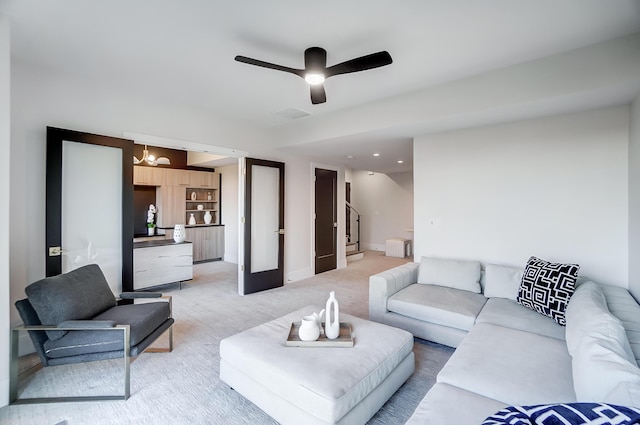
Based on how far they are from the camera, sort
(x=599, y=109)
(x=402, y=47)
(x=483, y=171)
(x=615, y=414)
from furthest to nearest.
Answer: (x=483, y=171)
(x=599, y=109)
(x=402, y=47)
(x=615, y=414)

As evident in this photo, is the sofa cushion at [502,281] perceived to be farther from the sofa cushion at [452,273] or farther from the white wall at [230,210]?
the white wall at [230,210]

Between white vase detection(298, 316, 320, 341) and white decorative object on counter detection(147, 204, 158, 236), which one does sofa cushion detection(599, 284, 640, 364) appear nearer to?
white vase detection(298, 316, 320, 341)

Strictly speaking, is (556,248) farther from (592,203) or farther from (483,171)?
(483,171)

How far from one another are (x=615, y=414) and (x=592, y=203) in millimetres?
2975

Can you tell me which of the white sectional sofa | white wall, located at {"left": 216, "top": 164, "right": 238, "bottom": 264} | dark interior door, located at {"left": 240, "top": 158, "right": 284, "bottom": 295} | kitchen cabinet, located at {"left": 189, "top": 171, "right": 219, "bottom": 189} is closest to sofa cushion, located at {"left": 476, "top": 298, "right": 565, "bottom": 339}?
the white sectional sofa

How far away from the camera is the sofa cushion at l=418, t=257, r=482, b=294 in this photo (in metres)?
3.40

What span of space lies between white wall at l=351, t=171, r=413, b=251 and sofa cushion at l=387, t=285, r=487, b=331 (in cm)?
568

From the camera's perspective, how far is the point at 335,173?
6.76 m

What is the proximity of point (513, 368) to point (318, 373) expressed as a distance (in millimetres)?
1182

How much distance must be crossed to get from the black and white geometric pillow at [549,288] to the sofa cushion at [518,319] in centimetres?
7

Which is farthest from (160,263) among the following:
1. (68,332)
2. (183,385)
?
(183,385)

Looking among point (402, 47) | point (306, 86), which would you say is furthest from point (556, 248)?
point (306, 86)

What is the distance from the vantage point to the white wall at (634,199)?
258cm

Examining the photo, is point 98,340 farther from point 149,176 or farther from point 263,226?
point 149,176
